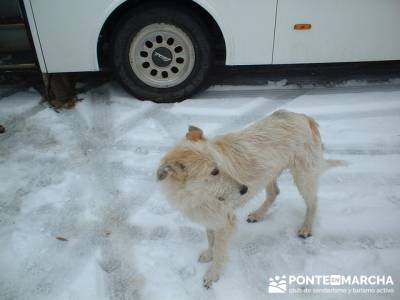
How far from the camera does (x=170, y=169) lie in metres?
2.32

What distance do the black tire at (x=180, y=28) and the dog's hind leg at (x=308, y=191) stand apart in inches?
93.6

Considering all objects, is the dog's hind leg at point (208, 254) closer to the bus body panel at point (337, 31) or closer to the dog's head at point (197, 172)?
the dog's head at point (197, 172)

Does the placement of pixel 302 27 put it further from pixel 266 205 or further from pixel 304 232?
pixel 304 232

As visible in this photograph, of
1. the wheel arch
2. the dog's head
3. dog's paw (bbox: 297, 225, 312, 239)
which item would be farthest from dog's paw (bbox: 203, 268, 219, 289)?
the wheel arch

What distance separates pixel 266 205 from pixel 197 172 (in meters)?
1.26

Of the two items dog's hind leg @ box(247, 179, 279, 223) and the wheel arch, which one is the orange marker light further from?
dog's hind leg @ box(247, 179, 279, 223)

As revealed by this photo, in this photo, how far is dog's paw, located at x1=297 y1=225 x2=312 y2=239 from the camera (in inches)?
121

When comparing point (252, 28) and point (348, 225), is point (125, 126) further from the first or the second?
point (348, 225)

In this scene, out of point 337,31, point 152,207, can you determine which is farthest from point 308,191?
point 337,31

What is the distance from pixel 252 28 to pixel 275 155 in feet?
7.71

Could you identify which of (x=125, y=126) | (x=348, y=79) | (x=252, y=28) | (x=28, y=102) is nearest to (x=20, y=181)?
(x=125, y=126)

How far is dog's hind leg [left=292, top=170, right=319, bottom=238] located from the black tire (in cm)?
238

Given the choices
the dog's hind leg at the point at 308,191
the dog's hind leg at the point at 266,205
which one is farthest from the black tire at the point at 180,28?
the dog's hind leg at the point at 308,191

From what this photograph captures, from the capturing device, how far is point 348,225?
319cm
